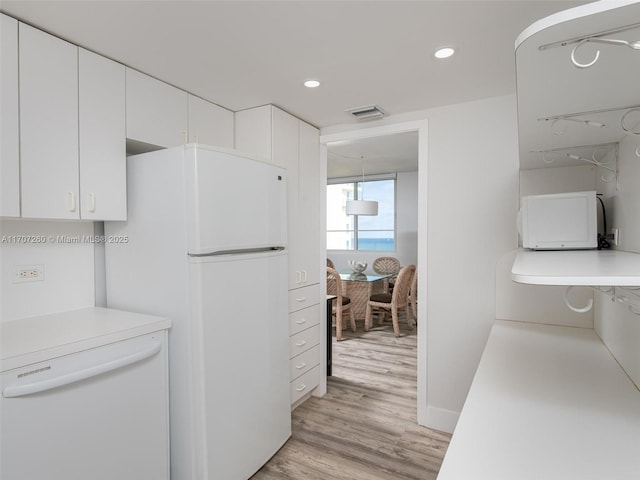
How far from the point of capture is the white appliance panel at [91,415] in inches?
50.9

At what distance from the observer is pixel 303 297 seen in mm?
2898

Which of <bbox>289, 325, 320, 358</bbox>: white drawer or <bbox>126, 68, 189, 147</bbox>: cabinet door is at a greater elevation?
<bbox>126, 68, 189, 147</bbox>: cabinet door

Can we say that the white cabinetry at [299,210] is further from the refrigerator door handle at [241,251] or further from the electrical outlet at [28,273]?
the electrical outlet at [28,273]

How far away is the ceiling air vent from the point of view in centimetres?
261

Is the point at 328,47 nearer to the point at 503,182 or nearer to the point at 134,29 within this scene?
the point at 134,29

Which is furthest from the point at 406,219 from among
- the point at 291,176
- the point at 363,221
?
the point at 291,176

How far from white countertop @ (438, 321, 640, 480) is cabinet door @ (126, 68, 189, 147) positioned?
6.81 ft

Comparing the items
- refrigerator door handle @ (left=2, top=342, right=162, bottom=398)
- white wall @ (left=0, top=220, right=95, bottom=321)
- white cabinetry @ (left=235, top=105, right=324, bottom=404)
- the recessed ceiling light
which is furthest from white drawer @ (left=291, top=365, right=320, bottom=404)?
the recessed ceiling light

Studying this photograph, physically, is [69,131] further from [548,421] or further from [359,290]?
[359,290]

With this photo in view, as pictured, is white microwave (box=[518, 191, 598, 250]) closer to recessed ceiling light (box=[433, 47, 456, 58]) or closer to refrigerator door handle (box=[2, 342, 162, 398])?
recessed ceiling light (box=[433, 47, 456, 58])

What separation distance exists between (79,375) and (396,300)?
3.99 m

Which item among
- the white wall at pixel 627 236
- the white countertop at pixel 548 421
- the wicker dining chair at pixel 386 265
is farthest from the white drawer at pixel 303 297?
the wicker dining chair at pixel 386 265

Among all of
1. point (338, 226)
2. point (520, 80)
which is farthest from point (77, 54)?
point (338, 226)

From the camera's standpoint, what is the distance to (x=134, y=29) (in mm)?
1632
